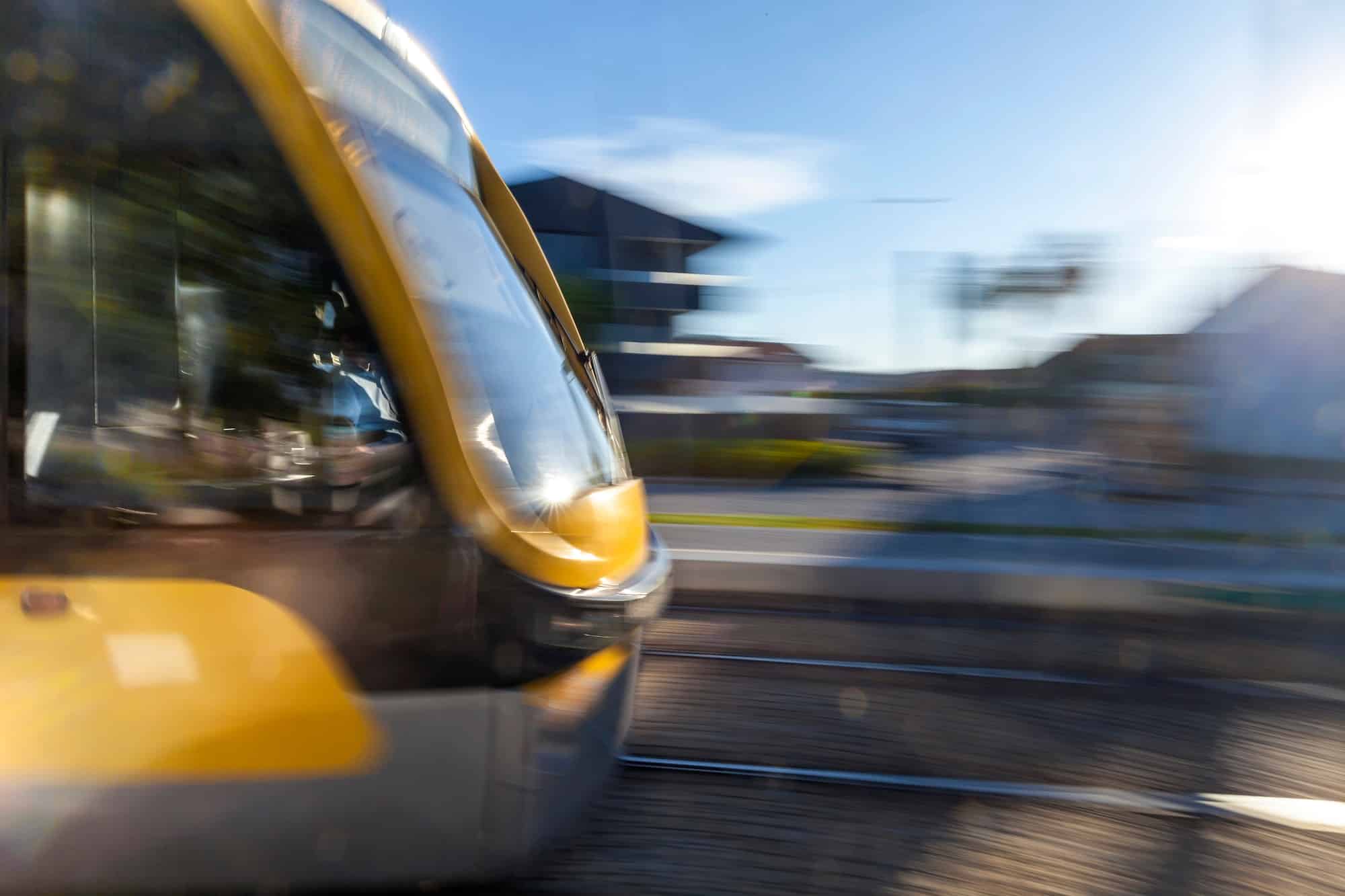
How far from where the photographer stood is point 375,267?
194cm

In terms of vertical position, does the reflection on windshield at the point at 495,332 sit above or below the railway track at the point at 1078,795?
above

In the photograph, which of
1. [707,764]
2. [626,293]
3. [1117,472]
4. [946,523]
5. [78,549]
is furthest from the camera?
[626,293]

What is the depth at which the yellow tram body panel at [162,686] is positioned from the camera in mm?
1882

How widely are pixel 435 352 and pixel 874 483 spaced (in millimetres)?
16664

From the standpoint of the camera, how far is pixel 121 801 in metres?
1.95

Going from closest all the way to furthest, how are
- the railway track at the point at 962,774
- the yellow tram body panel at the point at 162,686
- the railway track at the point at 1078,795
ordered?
the yellow tram body panel at the point at 162,686, the railway track at the point at 962,774, the railway track at the point at 1078,795

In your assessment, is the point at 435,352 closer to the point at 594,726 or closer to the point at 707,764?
the point at 594,726

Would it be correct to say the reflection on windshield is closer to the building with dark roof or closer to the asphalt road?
the asphalt road

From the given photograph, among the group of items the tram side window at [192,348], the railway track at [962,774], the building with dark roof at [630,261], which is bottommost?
the railway track at [962,774]

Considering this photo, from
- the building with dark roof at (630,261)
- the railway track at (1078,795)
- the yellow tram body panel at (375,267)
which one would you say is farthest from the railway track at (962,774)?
the building with dark roof at (630,261)

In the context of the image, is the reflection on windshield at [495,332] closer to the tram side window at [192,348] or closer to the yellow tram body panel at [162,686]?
the tram side window at [192,348]

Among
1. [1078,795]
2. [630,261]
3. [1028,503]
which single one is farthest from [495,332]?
[630,261]

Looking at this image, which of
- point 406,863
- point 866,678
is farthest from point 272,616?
point 866,678

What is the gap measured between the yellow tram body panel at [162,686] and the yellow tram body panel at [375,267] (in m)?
0.43
